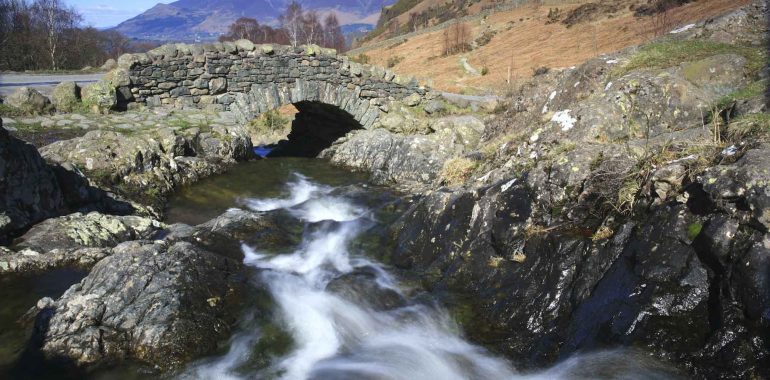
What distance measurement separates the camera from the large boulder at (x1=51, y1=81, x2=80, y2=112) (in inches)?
586

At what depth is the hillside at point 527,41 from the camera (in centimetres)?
3058

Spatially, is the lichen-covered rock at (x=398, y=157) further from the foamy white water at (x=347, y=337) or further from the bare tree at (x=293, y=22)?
the bare tree at (x=293, y=22)

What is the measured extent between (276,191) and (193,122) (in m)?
3.87

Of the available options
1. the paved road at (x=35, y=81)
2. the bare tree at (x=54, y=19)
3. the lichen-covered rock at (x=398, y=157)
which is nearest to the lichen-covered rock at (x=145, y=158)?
the lichen-covered rock at (x=398, y=157)

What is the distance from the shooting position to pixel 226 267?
289 inches

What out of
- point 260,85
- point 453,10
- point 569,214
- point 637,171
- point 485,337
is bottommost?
point 485,337

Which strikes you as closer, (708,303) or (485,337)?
(708,303)

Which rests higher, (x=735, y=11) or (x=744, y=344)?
(x=735, y=11)

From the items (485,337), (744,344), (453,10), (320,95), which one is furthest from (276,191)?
(453,10)

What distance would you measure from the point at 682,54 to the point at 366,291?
716 centimetres

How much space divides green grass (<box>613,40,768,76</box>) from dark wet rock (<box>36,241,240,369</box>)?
786 centimetres

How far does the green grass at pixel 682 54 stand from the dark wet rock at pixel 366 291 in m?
5.77

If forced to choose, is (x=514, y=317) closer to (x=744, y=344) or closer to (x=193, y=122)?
(x=744, y=344)

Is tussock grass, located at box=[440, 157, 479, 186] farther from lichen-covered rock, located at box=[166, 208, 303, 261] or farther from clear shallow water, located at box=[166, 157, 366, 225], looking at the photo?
clear shallow water, located at box=[166, 157, 366, 225]
